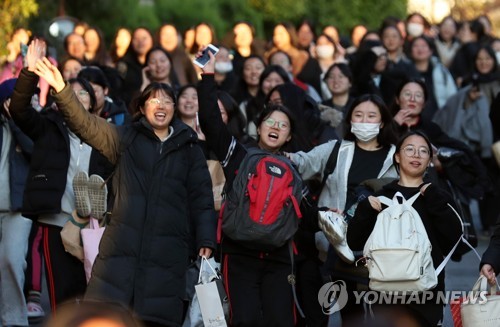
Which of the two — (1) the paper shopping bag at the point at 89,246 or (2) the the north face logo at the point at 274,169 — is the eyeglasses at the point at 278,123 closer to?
(2) the the north face logo at the point at 274,169

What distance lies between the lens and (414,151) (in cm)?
934

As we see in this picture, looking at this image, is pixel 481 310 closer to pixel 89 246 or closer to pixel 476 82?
pixel 89 246

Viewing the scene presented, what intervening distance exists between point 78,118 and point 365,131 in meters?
2.44

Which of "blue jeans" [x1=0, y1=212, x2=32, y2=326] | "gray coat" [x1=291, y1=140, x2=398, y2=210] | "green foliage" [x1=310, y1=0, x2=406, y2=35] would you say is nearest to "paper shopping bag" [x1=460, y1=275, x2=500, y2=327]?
"gray coat" [x1=291, y1=140, x2=398, y2=210]

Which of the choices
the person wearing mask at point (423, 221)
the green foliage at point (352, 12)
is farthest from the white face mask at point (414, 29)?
the green foliage at point (352, 12)

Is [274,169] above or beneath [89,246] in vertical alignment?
above

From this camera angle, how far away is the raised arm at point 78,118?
8.79 meters

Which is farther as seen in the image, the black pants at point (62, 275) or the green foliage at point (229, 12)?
the green foliage at point (229, 12)

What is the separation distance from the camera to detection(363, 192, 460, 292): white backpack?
8711 millimetres

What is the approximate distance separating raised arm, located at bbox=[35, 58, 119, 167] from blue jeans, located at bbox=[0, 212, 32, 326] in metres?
2.46

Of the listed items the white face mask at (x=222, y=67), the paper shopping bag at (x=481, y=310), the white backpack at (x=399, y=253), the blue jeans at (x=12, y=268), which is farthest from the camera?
the white face mask at (x=222, y=67)

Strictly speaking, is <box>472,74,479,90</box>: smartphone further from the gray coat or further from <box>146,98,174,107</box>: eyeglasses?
<box>146,98,174,107</box>: eyeglasses

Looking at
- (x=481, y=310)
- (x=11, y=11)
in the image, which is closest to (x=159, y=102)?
(x=481, y=310)

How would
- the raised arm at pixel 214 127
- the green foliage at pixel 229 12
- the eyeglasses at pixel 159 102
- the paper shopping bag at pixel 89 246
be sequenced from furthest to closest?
the green foliage at pixel 229 12 < the paper shopping bag at pixel 89 246 < the raised arm at pixel 214 127 < the eyeglasses at pixel 159 102
